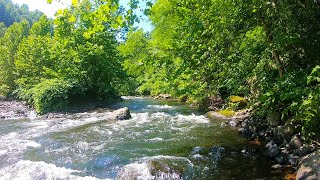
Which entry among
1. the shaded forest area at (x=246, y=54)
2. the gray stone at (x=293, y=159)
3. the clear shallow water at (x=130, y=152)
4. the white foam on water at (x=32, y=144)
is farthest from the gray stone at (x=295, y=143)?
the white foam on water at (x=32, y=144)

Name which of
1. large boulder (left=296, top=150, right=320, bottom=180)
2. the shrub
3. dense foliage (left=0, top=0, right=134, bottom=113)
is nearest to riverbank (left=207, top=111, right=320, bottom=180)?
large boulder (left=296, top=150, right=320, bottom=180)

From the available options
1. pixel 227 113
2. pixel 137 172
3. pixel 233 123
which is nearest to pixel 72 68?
pixel 227 113

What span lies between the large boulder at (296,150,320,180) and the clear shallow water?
0.89m

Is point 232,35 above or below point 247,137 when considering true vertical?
above

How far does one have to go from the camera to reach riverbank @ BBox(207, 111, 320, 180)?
659 cm

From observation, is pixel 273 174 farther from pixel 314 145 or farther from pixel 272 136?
pixel 272 136

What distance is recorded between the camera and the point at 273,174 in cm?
759

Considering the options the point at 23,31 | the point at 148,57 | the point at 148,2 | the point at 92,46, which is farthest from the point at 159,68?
the point at 23,31

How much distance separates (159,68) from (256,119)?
18.9ft

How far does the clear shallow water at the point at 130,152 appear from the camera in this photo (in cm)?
805

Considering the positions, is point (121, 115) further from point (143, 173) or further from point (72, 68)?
point (72, 68)

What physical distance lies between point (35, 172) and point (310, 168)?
7.33m

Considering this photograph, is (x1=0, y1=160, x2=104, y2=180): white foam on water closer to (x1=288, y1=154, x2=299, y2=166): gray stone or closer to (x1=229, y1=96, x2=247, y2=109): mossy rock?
(x1=288, y1=154, x2=299, y2=166): gray stone

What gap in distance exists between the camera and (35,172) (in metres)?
8.39
